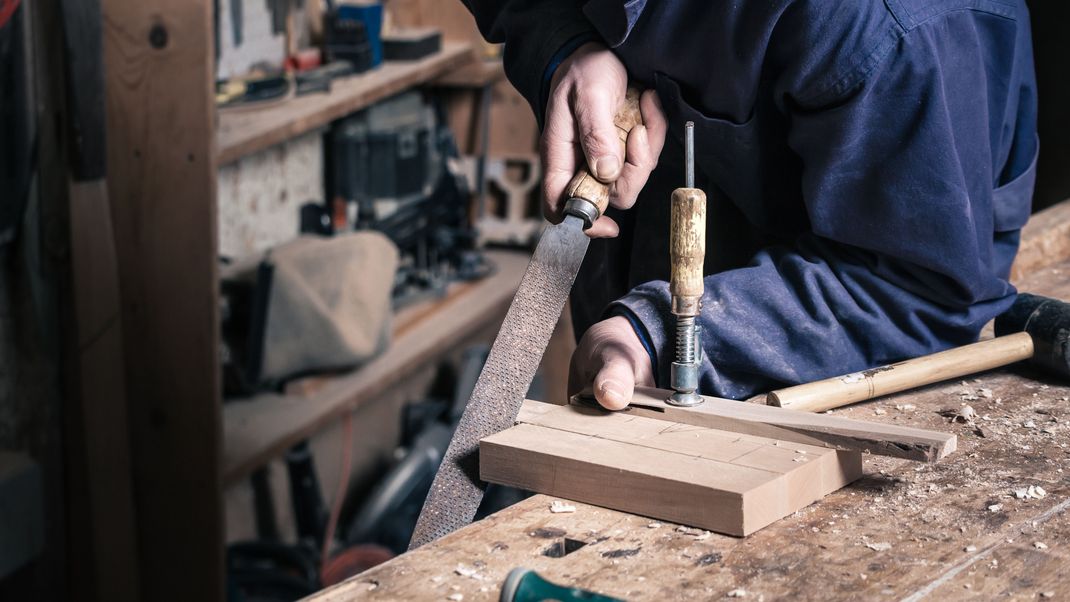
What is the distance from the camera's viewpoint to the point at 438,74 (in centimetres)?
335

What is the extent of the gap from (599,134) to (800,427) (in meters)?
0.39

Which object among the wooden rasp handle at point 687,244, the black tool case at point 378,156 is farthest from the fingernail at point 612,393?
the black tool case at point 378,156

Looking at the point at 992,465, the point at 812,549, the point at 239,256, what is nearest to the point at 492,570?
the point at 812,549

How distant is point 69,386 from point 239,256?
2.83 feet

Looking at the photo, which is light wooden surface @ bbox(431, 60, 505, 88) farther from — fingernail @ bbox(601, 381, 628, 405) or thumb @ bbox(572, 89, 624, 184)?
fingernail @ bbox(601, 381, 628, 405)

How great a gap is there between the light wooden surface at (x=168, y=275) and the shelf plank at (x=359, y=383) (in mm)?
129

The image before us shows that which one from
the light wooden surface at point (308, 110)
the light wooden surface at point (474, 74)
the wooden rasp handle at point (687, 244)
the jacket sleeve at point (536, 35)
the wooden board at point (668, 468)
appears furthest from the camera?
the light wooden surface at point (474, 74)

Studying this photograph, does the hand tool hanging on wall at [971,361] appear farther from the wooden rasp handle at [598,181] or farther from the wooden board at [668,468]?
the wooden rasp handle at [598,181]

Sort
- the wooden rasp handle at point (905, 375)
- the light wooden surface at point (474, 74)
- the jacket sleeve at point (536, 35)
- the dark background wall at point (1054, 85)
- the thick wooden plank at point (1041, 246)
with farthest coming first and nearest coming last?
the light wooden surface at point (474, 74) → the dark background wall at point (1054, 85) → the thick wooden plank at point (1041, 246) → the jacket sleeve at point (536, 35) → the wooden rasp handle at point (905, 375)

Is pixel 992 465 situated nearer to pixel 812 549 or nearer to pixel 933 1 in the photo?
pixel 812 549

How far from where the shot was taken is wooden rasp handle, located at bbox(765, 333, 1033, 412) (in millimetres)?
1138

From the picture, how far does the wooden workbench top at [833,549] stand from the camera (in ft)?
2.75

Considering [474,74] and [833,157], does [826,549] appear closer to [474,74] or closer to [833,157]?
[833,157]

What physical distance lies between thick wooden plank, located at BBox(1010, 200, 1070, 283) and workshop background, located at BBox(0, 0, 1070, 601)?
18 mm
